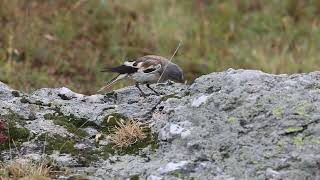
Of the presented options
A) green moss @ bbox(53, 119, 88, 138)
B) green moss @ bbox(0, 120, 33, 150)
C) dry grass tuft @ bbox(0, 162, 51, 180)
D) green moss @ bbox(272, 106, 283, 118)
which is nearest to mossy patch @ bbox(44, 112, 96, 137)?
green moss @ bbox(53, 119, 88, 138)

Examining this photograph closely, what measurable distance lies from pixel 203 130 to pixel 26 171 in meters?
1.16

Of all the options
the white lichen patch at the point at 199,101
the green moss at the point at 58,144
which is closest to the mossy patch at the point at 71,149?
the green moss at the point at 58,144

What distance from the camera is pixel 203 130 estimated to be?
14.0 feet

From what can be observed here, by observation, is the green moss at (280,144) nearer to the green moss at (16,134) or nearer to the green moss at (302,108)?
the green moss at (302,108)

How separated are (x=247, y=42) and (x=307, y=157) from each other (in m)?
7.97

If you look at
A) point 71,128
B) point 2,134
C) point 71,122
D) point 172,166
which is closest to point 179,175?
point 172,166

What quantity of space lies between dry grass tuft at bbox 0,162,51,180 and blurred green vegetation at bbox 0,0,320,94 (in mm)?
5462

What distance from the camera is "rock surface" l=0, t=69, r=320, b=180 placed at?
12.8ft

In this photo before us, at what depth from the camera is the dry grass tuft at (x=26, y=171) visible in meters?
3.93

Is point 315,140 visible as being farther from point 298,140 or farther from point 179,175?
point 179,175

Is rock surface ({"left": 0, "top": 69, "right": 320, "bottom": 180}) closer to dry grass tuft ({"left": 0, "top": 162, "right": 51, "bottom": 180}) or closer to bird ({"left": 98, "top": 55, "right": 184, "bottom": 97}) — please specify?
dry grass tuft ({"left": 0, "top": 162, "right": 51, "bottom": 180})

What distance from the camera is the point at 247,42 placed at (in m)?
11.6

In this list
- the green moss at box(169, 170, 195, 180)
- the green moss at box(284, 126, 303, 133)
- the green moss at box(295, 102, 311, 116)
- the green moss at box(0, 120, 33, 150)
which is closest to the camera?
the green moss at box(169, 170, 195, 180)

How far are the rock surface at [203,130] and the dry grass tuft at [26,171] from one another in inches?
7.2
